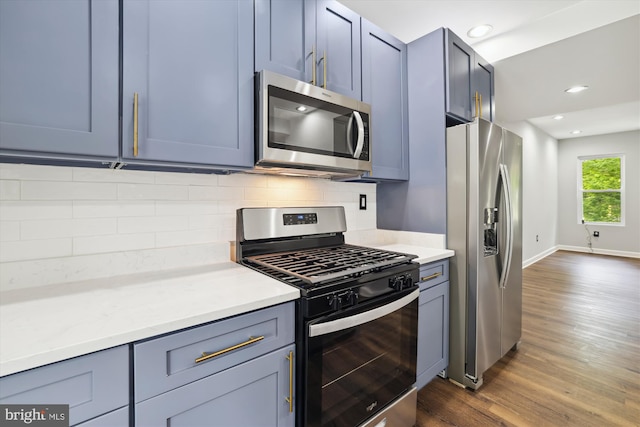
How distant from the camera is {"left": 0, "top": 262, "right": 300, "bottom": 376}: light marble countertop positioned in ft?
2.31

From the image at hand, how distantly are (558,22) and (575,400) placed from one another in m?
2.81

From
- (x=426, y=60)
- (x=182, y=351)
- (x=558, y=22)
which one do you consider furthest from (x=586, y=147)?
(x=182, y=351)

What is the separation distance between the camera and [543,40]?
8.95 ft

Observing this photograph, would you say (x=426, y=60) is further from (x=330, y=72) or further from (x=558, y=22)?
(x=558, y=22)

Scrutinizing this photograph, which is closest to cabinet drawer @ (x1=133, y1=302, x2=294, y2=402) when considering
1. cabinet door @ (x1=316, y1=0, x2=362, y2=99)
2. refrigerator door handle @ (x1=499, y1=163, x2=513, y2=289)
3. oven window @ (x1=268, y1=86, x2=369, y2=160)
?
oven window @ (x1=268, y1=86, x2=369, y2=160)

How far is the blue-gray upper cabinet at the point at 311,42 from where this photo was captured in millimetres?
1426

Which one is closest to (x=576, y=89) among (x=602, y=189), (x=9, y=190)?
(x=9, y=190)

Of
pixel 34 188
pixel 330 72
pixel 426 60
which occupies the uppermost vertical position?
pixel 426 60

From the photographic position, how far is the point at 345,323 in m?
1.22

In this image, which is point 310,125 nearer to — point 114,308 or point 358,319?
point 358,319

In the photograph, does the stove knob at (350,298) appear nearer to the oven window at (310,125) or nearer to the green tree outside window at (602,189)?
the oven window at (310,125)

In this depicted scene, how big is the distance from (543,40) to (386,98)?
1.90 metres

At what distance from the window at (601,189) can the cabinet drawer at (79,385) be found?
8.63 metres

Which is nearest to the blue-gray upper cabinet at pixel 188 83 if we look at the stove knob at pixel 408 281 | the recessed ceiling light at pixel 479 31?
the stove knob at pixel 408 281
